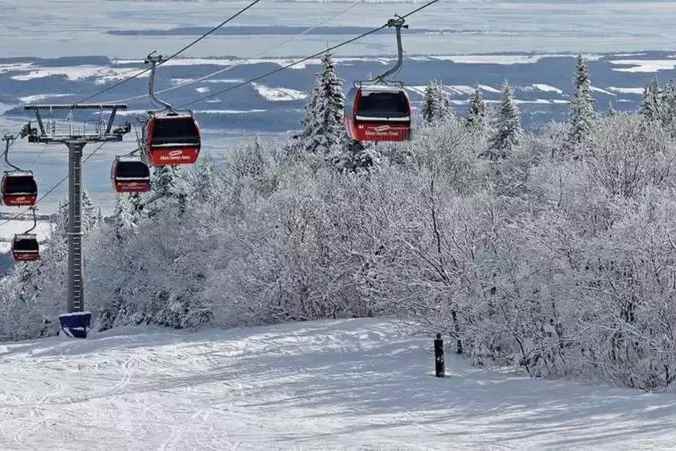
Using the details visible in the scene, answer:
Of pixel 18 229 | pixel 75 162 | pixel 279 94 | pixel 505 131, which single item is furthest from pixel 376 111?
pixel 18 229

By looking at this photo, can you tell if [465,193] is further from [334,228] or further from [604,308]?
[604,308]

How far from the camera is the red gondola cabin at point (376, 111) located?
64.0 ft

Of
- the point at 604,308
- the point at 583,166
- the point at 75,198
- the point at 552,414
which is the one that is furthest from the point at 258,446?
the point at 75,198

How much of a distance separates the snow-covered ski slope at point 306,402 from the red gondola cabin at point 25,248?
62.9 ft

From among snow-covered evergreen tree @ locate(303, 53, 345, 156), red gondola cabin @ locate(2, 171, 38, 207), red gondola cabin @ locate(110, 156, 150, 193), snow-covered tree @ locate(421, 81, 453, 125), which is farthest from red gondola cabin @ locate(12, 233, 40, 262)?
snow-covered tree @ locate(421, 81, 453, 125)

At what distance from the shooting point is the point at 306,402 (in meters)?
20.4

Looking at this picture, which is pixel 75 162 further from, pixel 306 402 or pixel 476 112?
pixel 476 112

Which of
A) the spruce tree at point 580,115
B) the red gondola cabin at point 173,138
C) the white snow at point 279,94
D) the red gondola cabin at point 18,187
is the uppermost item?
the white snow at point 279,94

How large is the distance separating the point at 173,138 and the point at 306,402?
817 cm

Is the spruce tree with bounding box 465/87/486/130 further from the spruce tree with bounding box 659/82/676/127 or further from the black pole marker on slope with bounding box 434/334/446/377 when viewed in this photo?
the black pole marker on slope with bounding box 434/334/446/377

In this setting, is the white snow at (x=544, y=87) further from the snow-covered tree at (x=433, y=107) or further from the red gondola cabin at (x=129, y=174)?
the red gondola cabin at (x=129, y=174)

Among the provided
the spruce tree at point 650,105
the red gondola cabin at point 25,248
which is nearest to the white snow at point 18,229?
the spruce tree at point 650,105

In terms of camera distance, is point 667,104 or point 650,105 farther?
point 667,104

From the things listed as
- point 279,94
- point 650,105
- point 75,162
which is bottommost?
point 75,162
